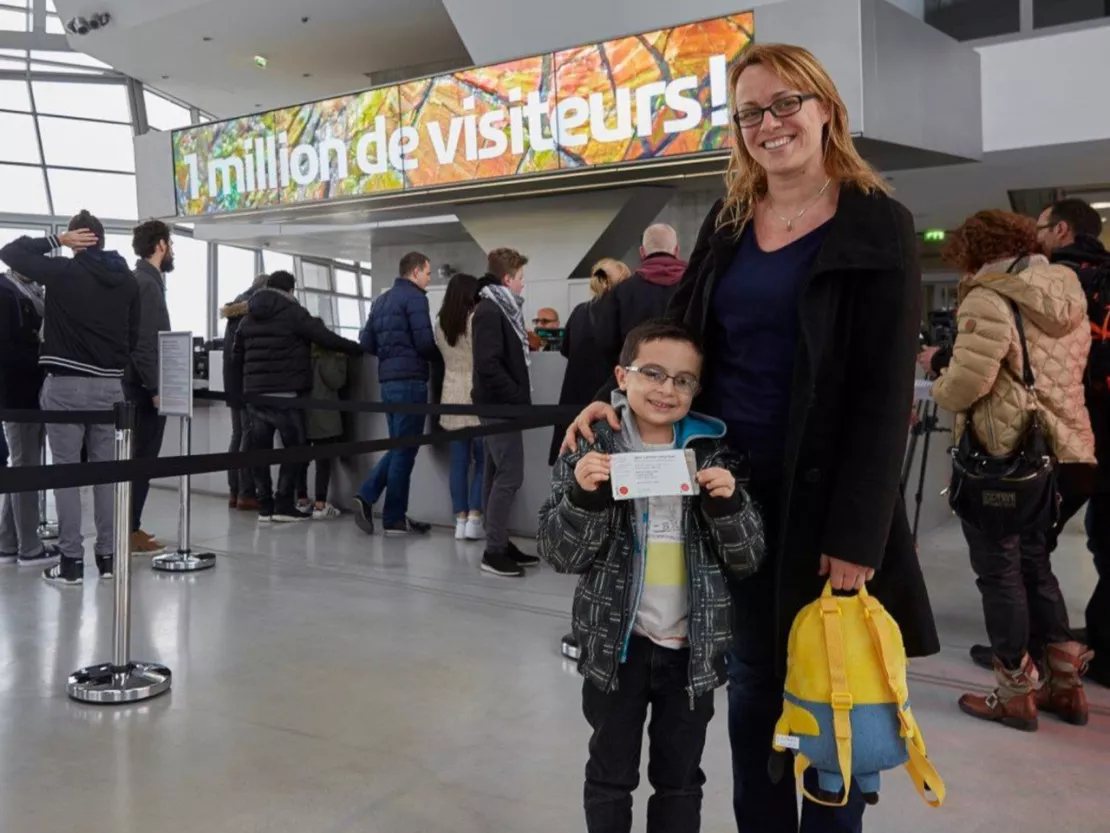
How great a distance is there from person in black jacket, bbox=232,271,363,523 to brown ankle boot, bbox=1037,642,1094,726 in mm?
4780

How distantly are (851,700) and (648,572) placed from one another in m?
0.42

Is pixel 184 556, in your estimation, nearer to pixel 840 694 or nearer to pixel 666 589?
pixel 666 589

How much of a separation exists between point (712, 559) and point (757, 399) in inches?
12.2

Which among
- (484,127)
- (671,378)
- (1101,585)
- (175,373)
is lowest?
(1101,585)

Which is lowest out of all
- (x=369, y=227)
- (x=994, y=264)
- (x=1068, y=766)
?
(x=1068, y=766)

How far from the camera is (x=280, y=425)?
6.81 m

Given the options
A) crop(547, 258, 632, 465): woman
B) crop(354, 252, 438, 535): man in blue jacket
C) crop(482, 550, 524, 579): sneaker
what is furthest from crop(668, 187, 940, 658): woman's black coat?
crop(354, 252, 438, 535): man in blue jacket

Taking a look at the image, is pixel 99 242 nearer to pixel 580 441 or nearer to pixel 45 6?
pixel 580 441

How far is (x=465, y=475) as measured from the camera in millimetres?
6066

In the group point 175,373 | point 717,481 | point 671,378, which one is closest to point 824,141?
point 671,378

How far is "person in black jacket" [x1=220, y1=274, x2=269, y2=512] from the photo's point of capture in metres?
6.98

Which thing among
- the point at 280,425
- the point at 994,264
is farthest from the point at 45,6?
the point at 994,264

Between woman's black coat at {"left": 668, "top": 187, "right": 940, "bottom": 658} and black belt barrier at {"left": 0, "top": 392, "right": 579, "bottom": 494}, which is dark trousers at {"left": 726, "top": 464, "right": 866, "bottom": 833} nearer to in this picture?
woman's black coat at {"left": 668, "top": 187, "right": 940, "bottom": 658}

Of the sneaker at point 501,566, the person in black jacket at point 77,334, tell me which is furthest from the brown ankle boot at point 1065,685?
the person in black jacket at point 77,334
